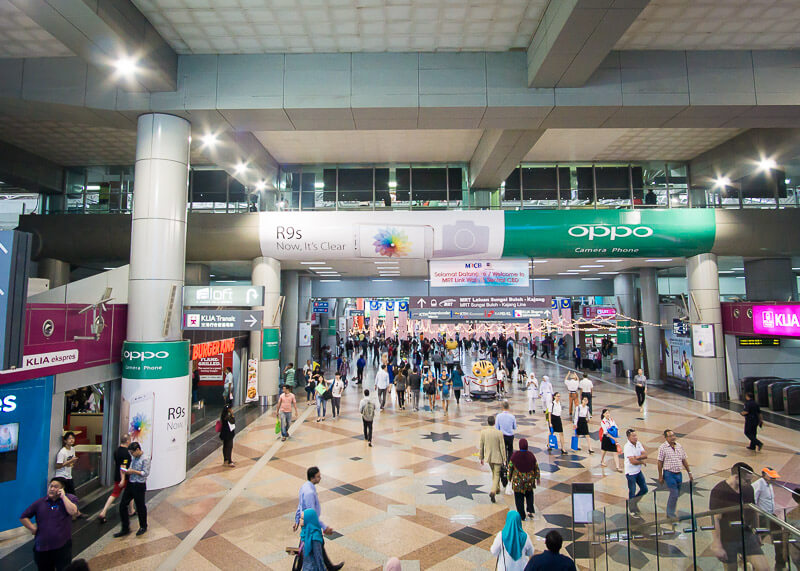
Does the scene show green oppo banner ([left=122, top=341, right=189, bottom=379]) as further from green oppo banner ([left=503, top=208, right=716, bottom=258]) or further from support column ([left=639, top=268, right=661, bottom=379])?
support column ([left=639, top=268, right=661, bottom=379])

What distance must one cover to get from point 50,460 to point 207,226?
8.41 meters

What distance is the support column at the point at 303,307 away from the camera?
23328mm

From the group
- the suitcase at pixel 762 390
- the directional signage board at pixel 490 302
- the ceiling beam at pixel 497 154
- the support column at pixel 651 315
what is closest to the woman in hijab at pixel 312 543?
the ceiling beam at pixel 497 154

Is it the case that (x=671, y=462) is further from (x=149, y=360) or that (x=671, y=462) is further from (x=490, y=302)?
(x=149, y=360)

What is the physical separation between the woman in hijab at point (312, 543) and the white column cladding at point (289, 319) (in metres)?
17.8

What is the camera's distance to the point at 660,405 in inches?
631

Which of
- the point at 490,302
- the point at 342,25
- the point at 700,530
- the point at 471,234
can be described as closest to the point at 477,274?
the point at 471,234

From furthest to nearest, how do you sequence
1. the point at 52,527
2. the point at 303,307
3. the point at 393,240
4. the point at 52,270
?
the point at 303,307 < the point at 52,270 < the point at 393,240 < the point at 52,527

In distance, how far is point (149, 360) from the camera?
8.59 metres

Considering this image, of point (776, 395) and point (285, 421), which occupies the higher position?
point (285, 421)

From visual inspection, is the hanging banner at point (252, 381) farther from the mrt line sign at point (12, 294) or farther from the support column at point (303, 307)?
the mrt line sign at point (12, 294)

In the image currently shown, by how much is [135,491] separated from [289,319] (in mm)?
15819

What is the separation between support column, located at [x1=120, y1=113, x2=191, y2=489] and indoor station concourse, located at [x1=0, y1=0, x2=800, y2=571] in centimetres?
4

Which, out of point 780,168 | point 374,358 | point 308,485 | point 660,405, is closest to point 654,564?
point 308,485
